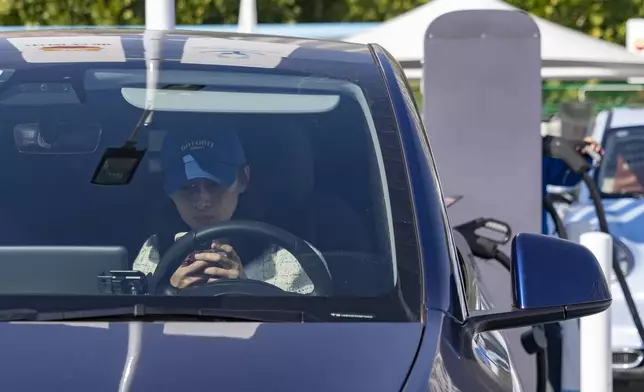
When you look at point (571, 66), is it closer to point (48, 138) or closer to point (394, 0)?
point (48, 138)

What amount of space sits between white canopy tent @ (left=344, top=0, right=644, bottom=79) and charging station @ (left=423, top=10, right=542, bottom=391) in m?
2.75

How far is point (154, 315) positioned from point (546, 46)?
25.5 feet

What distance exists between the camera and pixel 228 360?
2143mm

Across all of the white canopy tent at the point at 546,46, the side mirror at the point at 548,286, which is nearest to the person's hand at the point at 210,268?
the side mirror at the point at 548,286

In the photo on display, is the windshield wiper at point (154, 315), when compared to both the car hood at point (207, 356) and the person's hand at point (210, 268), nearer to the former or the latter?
the car hood at point (207, 356)

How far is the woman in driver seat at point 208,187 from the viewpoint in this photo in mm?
2793

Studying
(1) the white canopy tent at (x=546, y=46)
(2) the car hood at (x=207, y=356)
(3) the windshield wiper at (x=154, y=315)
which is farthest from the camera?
(1) the white canopy tent at (x=546, y=46)

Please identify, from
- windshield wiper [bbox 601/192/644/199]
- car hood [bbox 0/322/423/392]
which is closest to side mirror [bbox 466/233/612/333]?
car hood [bbox 0/322/423/392]

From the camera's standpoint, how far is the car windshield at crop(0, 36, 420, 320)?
8.79 feet

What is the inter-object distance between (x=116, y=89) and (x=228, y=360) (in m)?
1.07

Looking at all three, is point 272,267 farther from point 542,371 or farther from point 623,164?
point 623,164

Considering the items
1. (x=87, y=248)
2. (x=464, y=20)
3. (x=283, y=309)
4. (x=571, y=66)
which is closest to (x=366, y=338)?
(x=283, y=309)

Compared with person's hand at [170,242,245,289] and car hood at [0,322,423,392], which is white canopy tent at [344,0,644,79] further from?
car hood at [0,322,423,392]

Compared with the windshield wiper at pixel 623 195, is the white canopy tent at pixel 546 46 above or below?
above
